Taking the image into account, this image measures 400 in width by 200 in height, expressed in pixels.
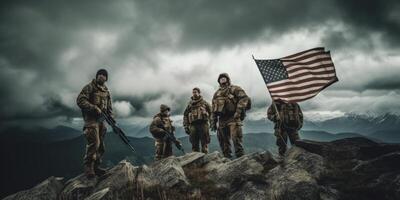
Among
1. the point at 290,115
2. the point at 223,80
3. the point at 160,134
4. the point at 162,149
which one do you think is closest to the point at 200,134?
the point at 160,134

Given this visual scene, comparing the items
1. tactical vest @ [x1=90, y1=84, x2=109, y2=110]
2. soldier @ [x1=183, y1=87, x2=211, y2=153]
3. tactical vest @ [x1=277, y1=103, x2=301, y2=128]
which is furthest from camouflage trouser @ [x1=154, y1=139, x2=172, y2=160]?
tactical vest @ [x1=277, y1=103, x2=301, y2=128]

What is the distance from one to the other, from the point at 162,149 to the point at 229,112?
14.9ft

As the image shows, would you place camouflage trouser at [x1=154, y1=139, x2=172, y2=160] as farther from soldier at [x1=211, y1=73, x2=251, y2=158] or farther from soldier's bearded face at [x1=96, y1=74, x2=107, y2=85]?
soldier's bearded face at [x1=96, y1=74, x2=107, y2=85]

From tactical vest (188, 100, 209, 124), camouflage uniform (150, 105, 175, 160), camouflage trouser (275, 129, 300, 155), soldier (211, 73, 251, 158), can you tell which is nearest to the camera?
soldier (211, 73, 251, 158)

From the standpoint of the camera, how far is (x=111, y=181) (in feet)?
30.2

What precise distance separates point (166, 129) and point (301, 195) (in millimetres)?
8892

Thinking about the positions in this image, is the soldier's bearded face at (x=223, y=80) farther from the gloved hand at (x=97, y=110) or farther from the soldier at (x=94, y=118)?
the gloved hand at (x=97, y=110)

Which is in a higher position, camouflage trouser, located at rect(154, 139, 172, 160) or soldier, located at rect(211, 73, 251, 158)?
soldier, located at rect(211, 73, 251, 158)

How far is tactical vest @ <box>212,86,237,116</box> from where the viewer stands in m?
12.9

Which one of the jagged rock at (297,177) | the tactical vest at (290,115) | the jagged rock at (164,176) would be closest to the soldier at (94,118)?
the jagged rock at (164,176)

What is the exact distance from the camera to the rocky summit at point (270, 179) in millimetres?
7816

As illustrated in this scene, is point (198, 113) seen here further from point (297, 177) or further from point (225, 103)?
point (297, 177)

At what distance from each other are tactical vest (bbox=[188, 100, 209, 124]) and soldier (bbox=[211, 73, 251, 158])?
60 centimetres

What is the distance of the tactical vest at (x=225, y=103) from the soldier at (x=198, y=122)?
111 cm
